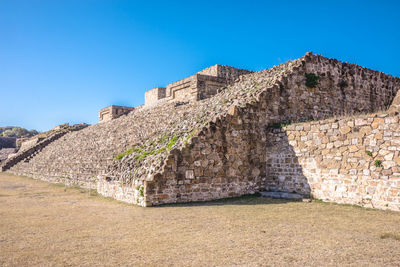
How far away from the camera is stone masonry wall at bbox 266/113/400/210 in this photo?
7.80 m

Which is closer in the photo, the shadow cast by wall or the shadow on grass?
the shadow on grass

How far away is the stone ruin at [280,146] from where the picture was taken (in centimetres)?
824

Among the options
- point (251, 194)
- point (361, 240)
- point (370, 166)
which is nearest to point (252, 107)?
point (251, 194)

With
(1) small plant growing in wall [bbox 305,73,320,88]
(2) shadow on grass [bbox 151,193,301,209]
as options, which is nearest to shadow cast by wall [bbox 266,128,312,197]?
(2) shadow on grass [bbox 151,193,301,209]

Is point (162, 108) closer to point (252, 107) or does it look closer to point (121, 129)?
point (121, 129)

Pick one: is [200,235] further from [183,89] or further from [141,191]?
[183,89]

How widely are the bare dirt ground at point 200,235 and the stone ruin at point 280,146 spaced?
71cm

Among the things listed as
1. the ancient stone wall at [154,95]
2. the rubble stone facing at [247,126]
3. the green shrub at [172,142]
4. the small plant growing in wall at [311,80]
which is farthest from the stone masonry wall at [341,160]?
the ancient stone wall at [154,95]

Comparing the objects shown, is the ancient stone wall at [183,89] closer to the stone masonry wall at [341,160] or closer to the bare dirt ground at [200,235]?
the stone masonry wall at [341,160]

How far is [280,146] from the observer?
1050cm

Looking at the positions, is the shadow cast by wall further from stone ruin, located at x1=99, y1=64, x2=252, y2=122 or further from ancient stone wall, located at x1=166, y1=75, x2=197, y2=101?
ancient stone wall, located at x1=166, y1=75, x2=197, y2=101

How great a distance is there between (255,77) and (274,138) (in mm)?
3457

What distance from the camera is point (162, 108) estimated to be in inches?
666

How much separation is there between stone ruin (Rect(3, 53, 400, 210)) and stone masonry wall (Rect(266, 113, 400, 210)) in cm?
2
